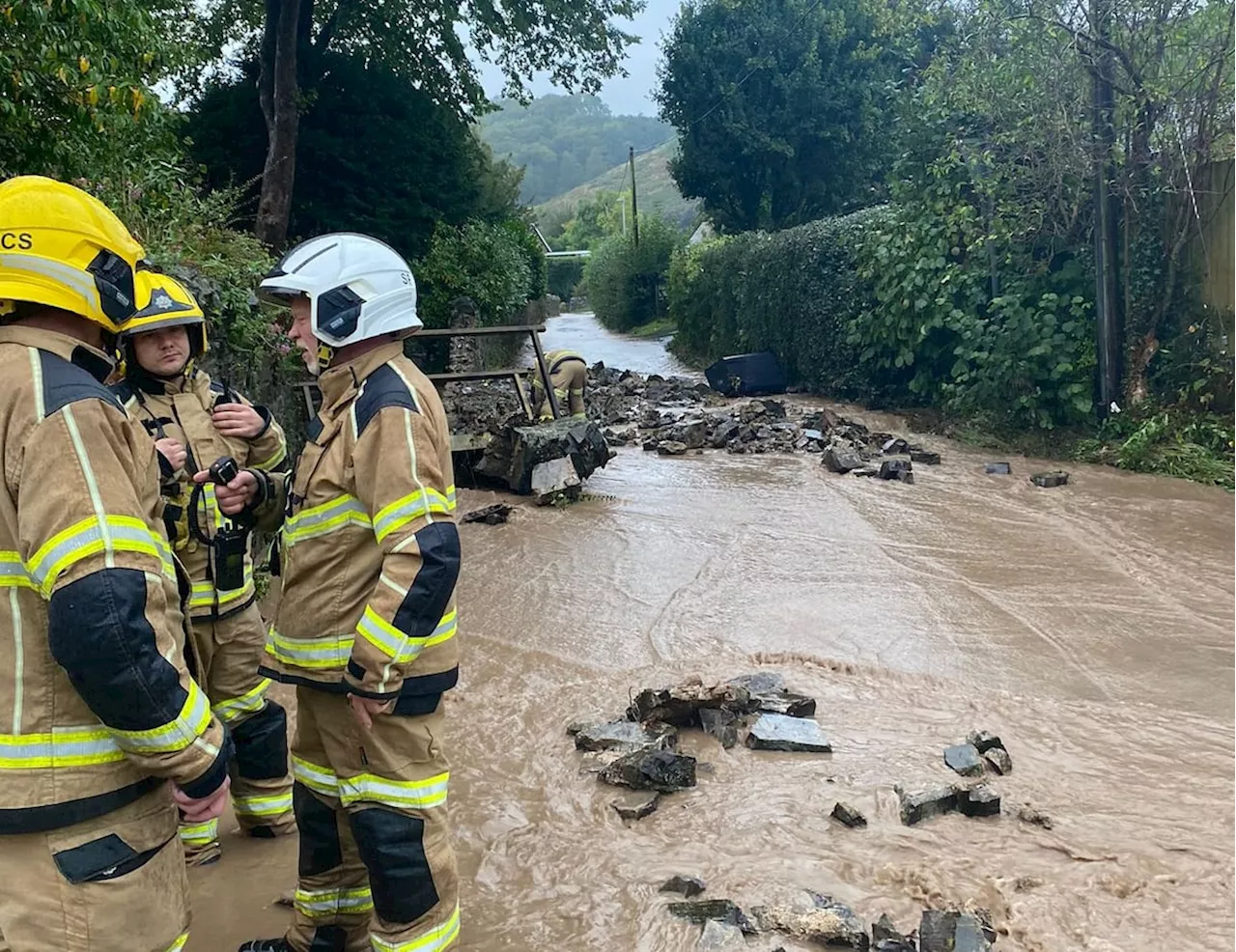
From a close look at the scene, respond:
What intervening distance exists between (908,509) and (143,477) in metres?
8.52

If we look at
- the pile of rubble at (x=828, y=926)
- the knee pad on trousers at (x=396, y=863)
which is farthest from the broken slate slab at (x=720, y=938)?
the knee pad on trousers at (x=396, y=863)

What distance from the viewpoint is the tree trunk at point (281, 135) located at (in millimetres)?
16109

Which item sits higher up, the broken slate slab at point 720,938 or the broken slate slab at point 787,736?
the broken slate slab at point 720,938

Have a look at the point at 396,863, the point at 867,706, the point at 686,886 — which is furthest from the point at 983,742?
the point at 396,863

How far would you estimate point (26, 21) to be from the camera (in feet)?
18.1

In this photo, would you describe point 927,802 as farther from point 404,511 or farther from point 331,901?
point 404,511

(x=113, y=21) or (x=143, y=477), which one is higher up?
(x=113, y=21)

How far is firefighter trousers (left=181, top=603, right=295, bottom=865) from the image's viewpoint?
3.81 metres

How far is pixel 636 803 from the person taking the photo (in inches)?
168

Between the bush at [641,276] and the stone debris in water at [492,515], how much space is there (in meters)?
30.0

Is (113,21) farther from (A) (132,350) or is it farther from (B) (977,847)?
(B) (977,847)

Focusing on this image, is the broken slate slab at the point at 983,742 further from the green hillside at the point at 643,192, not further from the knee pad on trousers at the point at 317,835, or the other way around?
the green hillside at the point at 643,192

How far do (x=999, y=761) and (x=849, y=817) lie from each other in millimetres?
927

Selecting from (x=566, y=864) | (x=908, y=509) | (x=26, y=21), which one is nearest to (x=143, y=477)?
(x=566, y=864)
